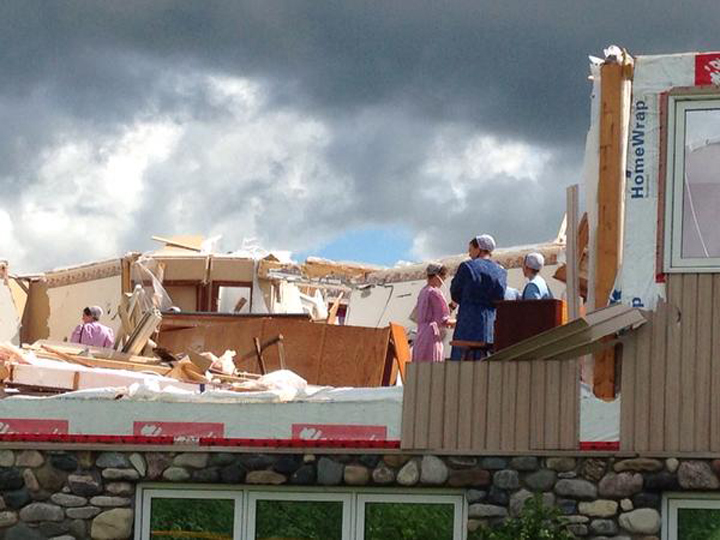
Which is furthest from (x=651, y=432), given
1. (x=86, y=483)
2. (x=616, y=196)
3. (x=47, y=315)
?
(x=47, y=315)

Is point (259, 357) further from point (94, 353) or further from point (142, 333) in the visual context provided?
point (94, 353)

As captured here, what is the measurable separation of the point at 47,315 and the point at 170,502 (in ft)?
63.7

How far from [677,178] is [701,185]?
0.18 m

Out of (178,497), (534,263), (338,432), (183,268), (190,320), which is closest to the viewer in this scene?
(338,432)

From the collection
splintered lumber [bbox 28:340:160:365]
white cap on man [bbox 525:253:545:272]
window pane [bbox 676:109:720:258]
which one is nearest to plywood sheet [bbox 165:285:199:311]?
splintered lumber [bbox 28:340:160:365]

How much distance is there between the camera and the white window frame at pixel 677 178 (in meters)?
13.1

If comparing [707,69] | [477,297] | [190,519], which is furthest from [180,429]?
[707,69]

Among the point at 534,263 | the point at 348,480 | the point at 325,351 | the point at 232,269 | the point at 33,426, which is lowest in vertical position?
the point at 348,480

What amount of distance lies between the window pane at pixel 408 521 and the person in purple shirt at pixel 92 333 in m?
7.26

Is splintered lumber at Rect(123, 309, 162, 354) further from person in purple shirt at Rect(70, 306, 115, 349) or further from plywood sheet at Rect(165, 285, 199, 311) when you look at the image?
plywood sheet at Rect(165, 285, 199, 311)

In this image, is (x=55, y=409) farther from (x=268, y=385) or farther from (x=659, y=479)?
(x=659, y=479)

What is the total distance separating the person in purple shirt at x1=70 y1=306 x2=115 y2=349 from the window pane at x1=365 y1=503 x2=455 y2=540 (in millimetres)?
7262

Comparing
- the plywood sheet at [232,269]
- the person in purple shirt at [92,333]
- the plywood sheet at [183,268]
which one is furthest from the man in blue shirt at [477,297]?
the plywood sheet at [232,269]

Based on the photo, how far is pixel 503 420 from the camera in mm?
13367
